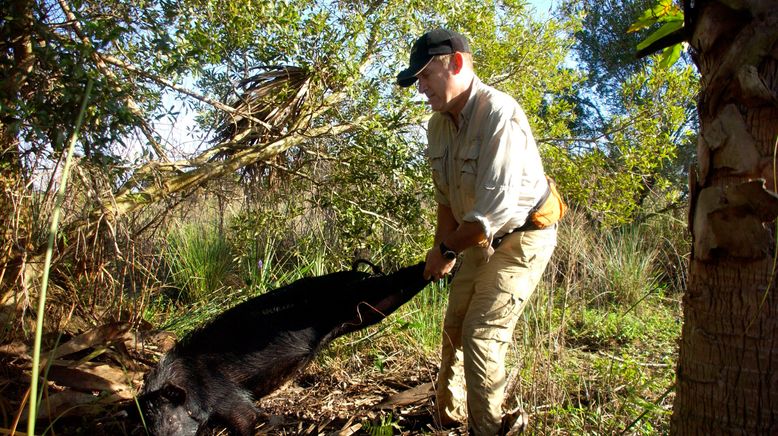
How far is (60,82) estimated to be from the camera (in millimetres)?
2992

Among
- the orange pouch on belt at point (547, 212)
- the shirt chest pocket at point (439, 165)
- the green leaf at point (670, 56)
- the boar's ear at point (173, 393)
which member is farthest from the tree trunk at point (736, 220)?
the boar's ear at point (173, 393)

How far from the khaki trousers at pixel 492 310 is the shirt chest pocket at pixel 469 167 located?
32cm

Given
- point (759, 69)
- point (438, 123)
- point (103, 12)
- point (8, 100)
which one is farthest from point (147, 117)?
point (759, 69)

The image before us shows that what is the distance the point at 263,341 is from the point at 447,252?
136 cm

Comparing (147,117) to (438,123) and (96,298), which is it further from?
(438,123)

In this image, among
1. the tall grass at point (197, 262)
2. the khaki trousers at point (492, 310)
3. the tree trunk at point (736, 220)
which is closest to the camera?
the tree trunk at point (736, 220)

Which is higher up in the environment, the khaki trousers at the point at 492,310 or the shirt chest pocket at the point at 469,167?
the shirt chest pocket at the point at 469,167

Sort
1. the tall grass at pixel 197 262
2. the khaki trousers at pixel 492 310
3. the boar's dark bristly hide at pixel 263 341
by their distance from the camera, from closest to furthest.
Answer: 1. the khaki trousers at pixel 492 310
2. the boar's dark bristly hide at pixel 263 341
3. the tall grass at pixel 197 262

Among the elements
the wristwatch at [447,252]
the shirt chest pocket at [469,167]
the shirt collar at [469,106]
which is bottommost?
the wristwatch at [447,252]

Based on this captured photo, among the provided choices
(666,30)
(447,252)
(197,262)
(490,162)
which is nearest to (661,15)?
(666,30)

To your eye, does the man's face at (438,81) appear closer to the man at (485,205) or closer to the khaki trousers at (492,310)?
the man at (485,205)

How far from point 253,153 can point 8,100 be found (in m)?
2.70

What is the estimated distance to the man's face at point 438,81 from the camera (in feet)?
9.83

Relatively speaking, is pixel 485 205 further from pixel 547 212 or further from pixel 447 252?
pixel 547 212
